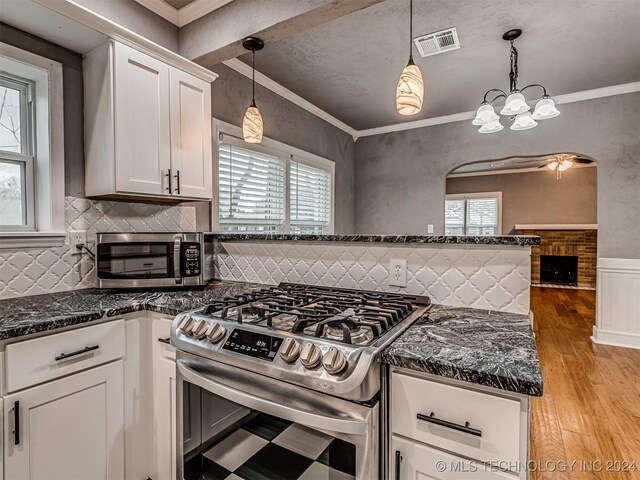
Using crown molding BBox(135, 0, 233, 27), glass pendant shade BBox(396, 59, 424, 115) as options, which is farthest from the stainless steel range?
crown molding BBox(135, 0, 233, 27)

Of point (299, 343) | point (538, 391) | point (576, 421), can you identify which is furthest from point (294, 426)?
point (576, 421)

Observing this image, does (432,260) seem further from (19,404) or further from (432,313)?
(19,404)

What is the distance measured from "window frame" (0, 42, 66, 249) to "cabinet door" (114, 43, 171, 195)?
0.33 m

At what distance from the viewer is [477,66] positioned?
3.02 metres

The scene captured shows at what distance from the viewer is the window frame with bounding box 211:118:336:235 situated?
2586 millimetres

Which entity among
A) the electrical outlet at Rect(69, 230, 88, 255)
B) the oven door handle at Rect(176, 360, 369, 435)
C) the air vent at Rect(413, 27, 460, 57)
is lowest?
the oven door handle at Rect(176, 360, 369, 435)

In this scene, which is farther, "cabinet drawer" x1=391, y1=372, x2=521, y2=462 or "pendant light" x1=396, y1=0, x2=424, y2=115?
"pendant light" x1=396, y1=0, x2=424, y2=115

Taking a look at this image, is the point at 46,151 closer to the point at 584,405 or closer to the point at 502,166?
the point at 584,405

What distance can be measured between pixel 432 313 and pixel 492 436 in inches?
21.7

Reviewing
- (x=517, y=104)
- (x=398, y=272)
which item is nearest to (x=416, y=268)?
(x=398, y=272)

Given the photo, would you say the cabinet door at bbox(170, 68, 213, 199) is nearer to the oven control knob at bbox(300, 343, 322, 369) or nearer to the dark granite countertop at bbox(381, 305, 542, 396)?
the oven control knob at bbox(300, 343, 322, 369)

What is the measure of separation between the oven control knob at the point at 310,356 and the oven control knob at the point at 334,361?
21mm

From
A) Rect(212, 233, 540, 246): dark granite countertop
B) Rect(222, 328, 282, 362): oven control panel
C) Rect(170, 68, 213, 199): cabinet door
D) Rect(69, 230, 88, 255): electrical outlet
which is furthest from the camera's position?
Rect(170, 68, 213, 199): cabinet door

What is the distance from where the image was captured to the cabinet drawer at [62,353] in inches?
43.6
